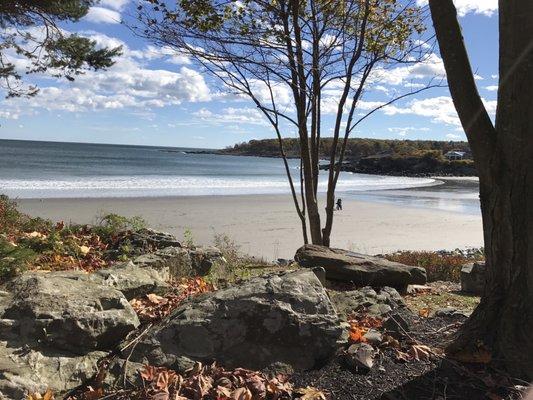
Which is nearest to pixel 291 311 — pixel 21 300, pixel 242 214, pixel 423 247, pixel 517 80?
pixel 21 300

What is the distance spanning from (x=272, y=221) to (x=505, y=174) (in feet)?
55.6

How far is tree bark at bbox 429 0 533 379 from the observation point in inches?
142

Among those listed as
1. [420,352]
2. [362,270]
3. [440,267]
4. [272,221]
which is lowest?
[272,221]

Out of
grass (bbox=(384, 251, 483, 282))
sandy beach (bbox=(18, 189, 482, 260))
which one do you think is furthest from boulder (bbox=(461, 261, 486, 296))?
sandy beach (bbox=(18, 189, 482, 260))

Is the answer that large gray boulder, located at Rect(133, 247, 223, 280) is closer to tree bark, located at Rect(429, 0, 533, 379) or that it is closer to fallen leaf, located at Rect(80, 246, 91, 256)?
fallen leaf, located at Rect(80, 246, 91, 256)

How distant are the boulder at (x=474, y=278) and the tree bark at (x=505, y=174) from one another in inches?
148

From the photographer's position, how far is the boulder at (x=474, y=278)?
24.3ft

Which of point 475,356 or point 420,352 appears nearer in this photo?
point 475,356

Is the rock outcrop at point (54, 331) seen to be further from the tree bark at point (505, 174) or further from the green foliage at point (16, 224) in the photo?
the green foliage at point (16, 224)

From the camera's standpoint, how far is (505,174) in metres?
3.69

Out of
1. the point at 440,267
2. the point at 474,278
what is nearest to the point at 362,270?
the point at 474,278

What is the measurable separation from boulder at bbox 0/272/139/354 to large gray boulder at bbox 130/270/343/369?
27 cm

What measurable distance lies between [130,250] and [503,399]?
5139 mm

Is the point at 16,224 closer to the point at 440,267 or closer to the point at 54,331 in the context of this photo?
the point at 54,331
